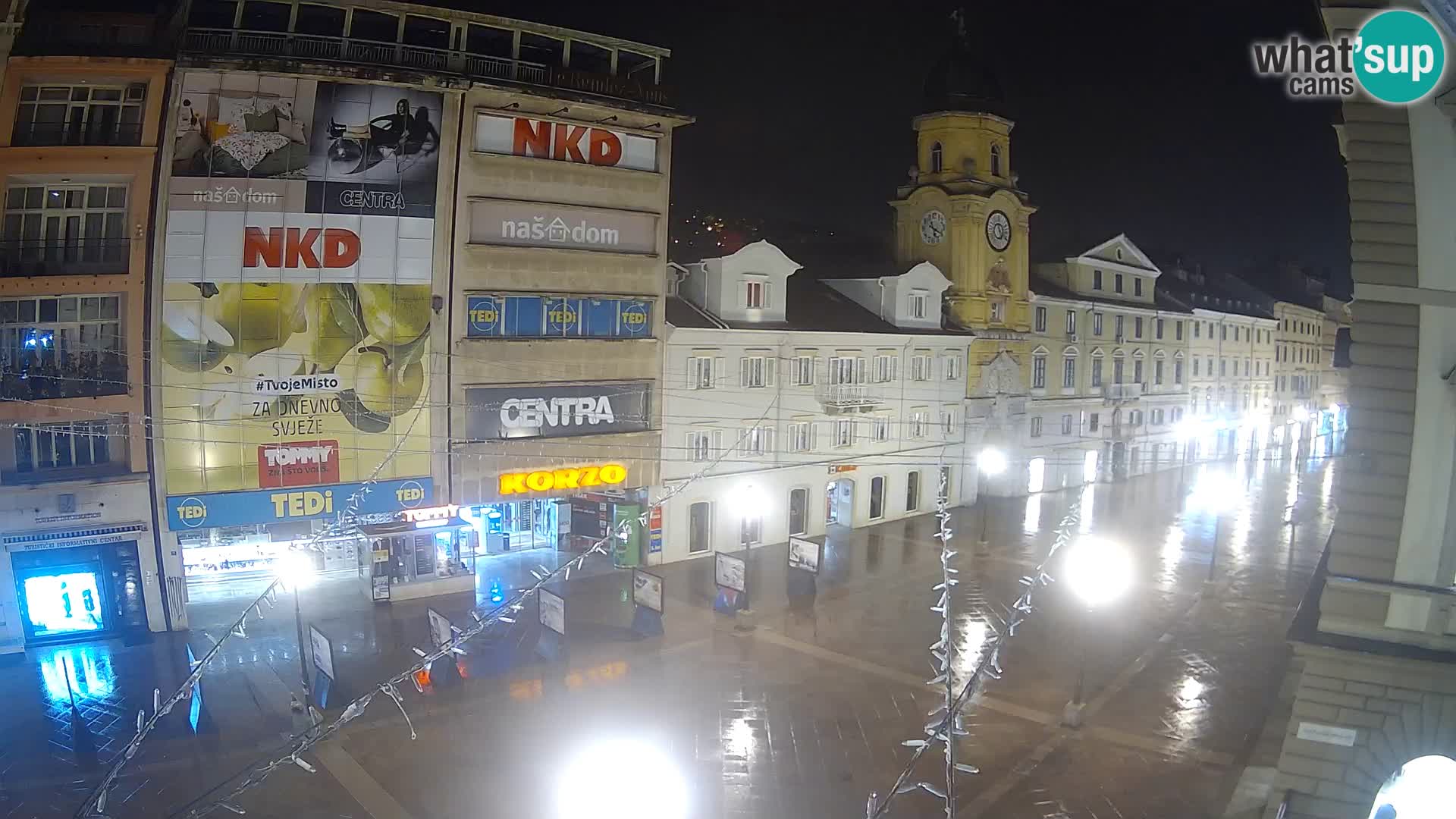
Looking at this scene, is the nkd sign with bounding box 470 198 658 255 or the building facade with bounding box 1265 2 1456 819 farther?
the nkd sign with bounding box 470 198 658 255

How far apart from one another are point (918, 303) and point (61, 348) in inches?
1179

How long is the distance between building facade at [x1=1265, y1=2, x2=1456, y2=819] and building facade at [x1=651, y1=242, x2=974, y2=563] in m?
19.7

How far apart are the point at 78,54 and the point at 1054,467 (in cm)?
4272

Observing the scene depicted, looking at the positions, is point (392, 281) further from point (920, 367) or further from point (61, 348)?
point (920, 367)

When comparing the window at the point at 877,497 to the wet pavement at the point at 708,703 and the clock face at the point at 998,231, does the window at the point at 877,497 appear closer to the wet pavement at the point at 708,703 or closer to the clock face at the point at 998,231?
the wet pavement at the point at 708,703

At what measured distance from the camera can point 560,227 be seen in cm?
2769

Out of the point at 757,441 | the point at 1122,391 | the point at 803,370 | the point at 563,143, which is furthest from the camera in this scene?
the point at 1122,391

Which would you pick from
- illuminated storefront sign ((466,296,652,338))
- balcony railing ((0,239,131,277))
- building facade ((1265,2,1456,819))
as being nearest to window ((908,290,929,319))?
illuminated storefront sign ((466,296,652,338))

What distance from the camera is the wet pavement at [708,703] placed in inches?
634

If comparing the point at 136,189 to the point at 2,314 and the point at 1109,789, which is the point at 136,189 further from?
the point at 1109,789

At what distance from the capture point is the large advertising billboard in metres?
23.6

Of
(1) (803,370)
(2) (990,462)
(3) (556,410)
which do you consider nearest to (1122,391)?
(2) (990,462)

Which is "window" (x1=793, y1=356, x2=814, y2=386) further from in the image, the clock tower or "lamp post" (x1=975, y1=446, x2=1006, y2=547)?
"lamp post" (x1=975, y1=446, x2=1006, y2=547)

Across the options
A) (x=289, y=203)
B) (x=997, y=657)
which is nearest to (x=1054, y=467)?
(x=997, y=657)
